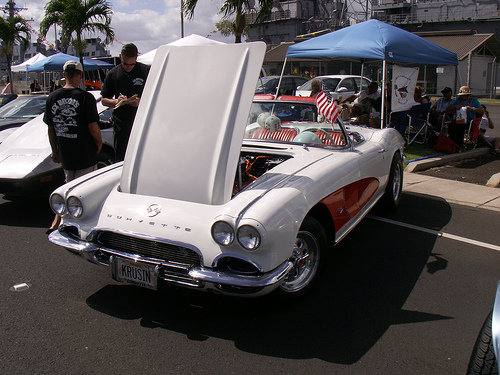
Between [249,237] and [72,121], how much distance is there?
261 centimetres

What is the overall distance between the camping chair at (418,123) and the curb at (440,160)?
115 centimetres

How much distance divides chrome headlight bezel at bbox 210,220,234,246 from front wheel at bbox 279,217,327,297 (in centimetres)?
57

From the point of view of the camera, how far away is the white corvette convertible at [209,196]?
300cm

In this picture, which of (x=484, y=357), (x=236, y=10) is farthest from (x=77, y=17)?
(x=484, y=357)

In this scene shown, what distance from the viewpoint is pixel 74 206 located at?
11.7 feet

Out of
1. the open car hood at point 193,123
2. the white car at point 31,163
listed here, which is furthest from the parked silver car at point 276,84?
the open car hood at point 193,123

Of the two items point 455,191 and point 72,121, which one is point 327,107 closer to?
point 72,121

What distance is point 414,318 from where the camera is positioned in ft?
10.9

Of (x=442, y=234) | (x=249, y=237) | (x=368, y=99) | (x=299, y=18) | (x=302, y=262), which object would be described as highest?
(x=299, y=18)

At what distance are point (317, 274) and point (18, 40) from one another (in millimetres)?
22198

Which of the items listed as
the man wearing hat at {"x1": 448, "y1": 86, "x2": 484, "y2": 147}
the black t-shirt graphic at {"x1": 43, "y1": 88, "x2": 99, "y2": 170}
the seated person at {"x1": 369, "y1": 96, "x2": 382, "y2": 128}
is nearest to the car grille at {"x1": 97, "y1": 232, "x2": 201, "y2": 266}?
the black t-shirt graphic at {"x1": 43, "y1": 88, "x2": 99, "y2": 170}

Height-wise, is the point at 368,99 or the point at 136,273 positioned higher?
the point at 368,99

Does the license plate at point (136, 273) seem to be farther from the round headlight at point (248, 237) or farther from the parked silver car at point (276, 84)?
the parked silver car at point (276, 84)

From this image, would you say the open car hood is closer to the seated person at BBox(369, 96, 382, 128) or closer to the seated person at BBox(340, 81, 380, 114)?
the seated person at BBox(369, 96, 382, 128)
